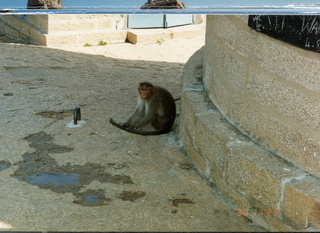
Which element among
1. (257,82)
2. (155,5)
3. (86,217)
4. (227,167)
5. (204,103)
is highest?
(155,5)

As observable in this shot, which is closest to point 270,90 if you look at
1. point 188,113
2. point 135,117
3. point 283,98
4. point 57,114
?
point 283,98

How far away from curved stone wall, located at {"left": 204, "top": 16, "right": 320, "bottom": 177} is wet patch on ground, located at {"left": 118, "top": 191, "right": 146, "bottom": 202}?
0.91 metres

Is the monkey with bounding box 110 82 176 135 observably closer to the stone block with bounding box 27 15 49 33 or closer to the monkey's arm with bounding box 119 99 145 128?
the monkey's arm with bounding box 119 99 145 128

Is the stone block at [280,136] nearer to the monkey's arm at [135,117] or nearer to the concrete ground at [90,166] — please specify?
the concrete ground at [90,166]

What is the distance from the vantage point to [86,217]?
315 centimetres

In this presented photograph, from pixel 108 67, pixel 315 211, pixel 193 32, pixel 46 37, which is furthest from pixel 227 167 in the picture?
pixel 193 32

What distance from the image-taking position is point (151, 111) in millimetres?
5012

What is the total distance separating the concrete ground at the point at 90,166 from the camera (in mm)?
3150

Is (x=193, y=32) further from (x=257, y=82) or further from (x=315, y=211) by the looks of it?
(x=315, y=211)

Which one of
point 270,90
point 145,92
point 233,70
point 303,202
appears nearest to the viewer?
point 303,202

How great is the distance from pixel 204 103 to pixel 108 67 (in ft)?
12.0

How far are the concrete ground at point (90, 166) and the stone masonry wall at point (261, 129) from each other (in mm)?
189

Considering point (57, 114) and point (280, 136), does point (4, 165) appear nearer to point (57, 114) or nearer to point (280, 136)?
point (57, 114)

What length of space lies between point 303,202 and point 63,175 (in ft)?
6.38
